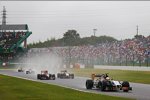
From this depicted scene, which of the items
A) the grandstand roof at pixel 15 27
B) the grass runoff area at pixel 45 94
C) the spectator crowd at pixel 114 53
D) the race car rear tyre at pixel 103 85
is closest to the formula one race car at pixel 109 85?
the race car rear tyre at pixel 103 85

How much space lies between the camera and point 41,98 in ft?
58.6

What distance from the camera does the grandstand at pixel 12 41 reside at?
93312mm

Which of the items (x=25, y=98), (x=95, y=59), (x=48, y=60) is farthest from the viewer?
(x=48, y=60)

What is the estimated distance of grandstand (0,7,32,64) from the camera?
3674 inches

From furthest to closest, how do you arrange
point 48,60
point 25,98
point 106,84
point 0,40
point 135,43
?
point 0,40
point 48,60
point 135,43
point 106,84
point 25,98

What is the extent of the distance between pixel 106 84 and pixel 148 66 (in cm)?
2589

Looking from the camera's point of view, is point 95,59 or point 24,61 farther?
point 24,61

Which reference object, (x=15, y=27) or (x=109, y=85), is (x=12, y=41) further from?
(x=109, y=85)

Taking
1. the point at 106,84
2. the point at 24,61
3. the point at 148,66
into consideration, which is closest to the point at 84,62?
the point at 24,61

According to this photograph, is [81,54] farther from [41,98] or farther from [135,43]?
[41,98]

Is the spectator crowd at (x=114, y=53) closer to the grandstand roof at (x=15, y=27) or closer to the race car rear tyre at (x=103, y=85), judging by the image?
the grandstand roof at (x=15, y=27)

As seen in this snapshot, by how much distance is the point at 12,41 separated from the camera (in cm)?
→ 10106

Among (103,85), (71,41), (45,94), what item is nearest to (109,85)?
(103,85)

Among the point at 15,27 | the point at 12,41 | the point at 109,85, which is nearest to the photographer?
the point at 109,85
